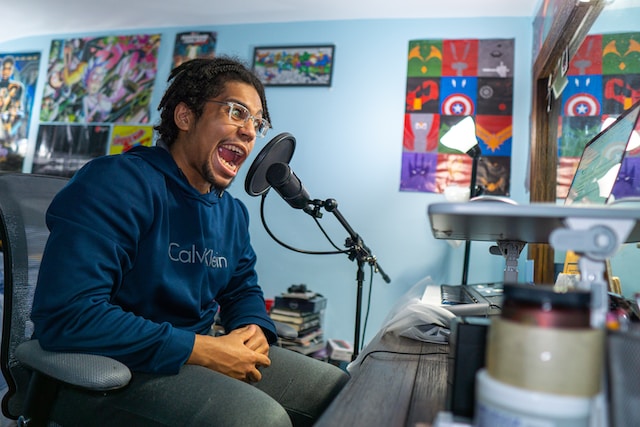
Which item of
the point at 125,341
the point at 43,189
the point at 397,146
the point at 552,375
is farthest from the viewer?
the point at 397,146

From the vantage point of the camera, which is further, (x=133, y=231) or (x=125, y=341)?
(x=133, y=231)

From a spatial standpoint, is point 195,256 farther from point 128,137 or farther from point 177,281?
point 128,137

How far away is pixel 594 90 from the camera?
1837 millimetres

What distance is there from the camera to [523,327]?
1.18 feet

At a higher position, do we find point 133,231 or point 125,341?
point 133,231

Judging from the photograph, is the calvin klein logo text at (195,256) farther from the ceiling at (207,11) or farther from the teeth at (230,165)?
the ceiling at (207,11)

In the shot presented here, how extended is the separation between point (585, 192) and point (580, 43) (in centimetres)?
104

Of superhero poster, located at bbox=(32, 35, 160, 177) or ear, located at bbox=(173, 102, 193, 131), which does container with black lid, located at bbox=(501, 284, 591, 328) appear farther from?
superhero poster, located at bbox=(32, 35, 160, 177)

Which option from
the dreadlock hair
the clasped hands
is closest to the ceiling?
the dreadlock hair

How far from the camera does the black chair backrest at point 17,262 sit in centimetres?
90

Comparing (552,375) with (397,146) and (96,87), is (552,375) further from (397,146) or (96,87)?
(96,87)

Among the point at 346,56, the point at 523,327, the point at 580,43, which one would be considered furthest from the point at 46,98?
the point at 523,327

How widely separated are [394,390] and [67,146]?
3294 mm

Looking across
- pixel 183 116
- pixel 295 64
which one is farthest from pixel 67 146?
pixel 183 116
